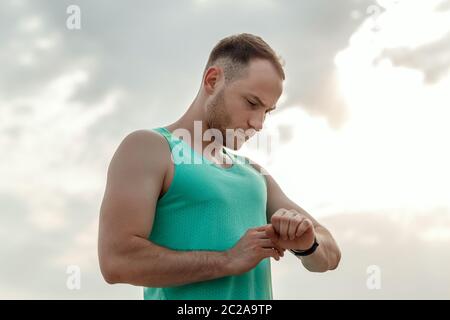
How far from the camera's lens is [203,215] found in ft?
8.96

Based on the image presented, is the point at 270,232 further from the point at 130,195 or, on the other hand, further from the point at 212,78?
the point at 212,78

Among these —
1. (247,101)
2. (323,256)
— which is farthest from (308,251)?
(247,101)

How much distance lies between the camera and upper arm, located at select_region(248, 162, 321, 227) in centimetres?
329

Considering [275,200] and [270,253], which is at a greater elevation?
[275,200]

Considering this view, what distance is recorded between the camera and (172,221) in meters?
2.74

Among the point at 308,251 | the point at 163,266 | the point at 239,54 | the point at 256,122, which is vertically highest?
the point at 239,54

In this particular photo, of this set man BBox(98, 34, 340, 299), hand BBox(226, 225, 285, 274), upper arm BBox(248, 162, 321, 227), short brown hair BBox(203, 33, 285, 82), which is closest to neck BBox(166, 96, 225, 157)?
man BBox(98, 34, 340, 299)

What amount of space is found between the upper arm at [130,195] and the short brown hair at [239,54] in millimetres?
727

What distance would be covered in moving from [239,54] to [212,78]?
0.68ft

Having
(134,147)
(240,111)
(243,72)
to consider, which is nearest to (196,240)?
(134,147)

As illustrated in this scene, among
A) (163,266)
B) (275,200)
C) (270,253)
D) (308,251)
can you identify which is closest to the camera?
(163,266)

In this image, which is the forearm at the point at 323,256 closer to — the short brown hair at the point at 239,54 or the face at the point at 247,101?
the face at the point at 247,101

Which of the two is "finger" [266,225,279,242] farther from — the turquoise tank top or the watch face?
the watch face

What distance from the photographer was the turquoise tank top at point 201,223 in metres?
2.69
